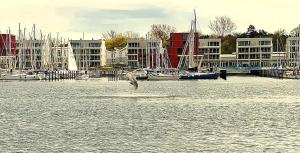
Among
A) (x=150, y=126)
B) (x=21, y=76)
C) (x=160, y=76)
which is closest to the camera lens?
(x=150, y=126)

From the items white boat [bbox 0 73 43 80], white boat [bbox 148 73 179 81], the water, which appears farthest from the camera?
white boat [bbox 148 73 179 81]

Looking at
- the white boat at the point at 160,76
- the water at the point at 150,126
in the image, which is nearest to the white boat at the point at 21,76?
the white boat at the point at 160,76

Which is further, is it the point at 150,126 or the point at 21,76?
the point at 21,76

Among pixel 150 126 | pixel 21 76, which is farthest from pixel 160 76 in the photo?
pixel 150 126

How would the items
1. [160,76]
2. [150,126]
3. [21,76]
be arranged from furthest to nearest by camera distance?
[160,76], [21,76], [150,126]

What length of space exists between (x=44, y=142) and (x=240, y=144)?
42.7 feet

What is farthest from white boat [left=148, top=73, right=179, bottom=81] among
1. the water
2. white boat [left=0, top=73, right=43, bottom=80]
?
the water

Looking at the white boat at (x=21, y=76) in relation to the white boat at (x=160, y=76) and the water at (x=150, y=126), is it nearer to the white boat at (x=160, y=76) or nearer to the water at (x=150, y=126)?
the white boat at (x=160, y=76)

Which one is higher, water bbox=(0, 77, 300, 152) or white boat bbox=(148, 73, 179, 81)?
white boat bbox=(148, 73, 179, 81)

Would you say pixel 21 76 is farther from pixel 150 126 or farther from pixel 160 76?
pixel 150 126

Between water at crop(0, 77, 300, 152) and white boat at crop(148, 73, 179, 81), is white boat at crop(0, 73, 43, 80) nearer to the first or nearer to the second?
white boat at crop(148, 73, 179, 81)

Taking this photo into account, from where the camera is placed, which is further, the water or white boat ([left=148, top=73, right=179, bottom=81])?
white boat ([left=148, top=73, right=179, bottom=81])

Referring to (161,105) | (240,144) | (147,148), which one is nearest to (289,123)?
(240,144)

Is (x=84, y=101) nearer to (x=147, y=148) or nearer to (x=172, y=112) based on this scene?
(x=172, y=112)
